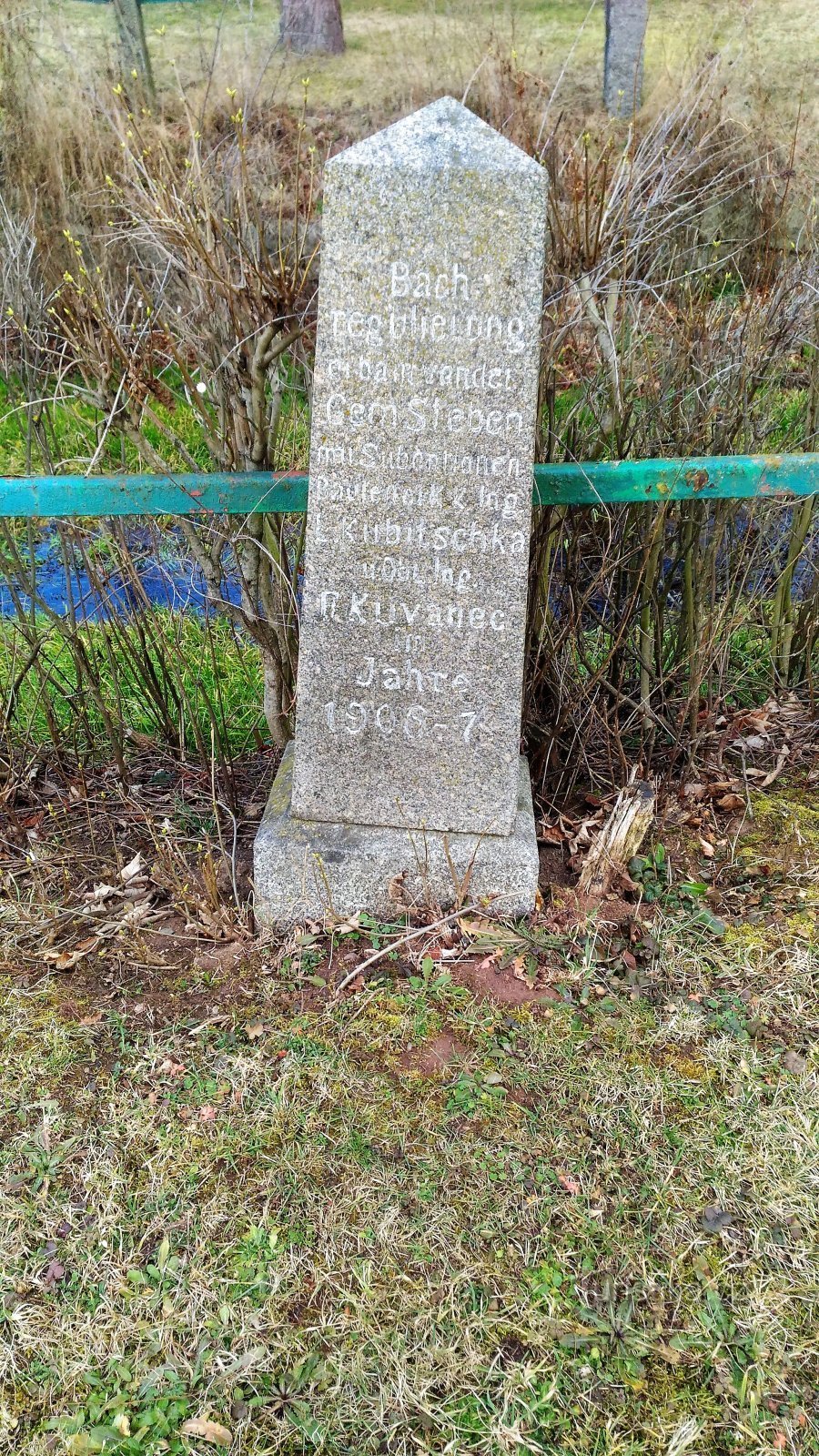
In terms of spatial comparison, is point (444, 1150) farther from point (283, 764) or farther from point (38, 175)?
point (38, 175)

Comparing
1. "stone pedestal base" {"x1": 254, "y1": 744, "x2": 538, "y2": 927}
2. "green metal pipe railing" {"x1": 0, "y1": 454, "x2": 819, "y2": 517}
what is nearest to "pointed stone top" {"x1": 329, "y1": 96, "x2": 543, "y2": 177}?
"green metal pipe railing" {"x1": 0, "y1": 454, "x2": 819, "y2": 517}

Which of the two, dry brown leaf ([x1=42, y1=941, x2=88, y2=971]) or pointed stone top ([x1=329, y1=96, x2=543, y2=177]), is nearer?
pointed stone top ([x1=329, y1=96, x2=543, y2=177])

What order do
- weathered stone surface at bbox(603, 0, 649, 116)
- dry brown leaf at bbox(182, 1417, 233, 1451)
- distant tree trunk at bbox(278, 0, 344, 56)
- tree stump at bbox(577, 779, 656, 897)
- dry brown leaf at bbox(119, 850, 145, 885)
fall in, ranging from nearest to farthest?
dry brown leaf at bbox(182, 1417, 233, 1451)
tree stump at bbox(577, 779, 656, 897)
dry brown leaf at bbox(119, 850, 145, 885)
weathered stone surface at bbox(603, 0, 649, 116)
distant tree trunk at bbox(278, 0, 344, 56)

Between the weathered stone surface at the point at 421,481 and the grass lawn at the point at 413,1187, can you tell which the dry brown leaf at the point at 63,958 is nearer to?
the grass lawn at the point at 413,1187

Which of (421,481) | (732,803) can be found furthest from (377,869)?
(732,803)

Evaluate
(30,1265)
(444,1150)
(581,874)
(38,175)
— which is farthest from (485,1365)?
(38,175)

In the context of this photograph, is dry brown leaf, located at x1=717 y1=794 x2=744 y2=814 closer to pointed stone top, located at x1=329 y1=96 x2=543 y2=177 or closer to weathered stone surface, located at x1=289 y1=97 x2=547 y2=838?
weathered stone surface, located at x1=289 y1=97 x2=547 y2=838

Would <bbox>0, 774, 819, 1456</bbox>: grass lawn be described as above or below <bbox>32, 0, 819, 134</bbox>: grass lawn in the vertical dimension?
below

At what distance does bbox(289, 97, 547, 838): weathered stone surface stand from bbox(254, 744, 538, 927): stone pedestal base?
0.08ft

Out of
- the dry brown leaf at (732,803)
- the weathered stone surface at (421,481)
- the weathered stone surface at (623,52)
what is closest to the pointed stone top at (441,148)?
the weathered stone surface at (421,481)

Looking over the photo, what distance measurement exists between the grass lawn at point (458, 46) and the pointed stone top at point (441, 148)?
25.6 ft

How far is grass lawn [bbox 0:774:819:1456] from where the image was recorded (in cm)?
173

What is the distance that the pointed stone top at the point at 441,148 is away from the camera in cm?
203

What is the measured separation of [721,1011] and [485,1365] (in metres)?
0.99
